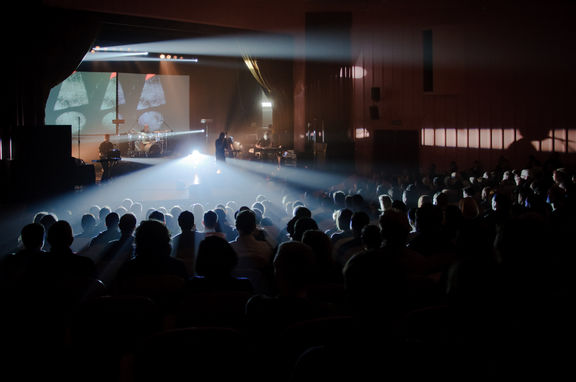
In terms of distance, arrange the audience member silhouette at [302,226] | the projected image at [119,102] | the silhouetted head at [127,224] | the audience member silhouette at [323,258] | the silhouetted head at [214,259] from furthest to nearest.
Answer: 1. the projected image at [119,102]
2. the silhouetted head at [127,224]
3. the audience member silhouette at [302,226]
4. the audience member silhouette at [323,258]
5. the silhouetted head at [214,259]

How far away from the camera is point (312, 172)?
13.1 metres

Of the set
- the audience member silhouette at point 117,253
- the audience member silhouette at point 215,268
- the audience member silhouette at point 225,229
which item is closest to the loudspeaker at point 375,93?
the audience member silhouette at point 225,229

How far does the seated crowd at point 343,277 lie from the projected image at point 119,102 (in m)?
13.6

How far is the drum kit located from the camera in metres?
18.3

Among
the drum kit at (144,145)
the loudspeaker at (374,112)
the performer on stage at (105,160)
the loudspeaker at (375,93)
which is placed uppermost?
the loudspeaker at (375,93)

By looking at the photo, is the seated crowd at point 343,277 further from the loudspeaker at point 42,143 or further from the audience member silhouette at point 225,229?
the loudspeaker at point 42,143

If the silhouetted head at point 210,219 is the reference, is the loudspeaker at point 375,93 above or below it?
above

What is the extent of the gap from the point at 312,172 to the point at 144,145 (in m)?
8.54

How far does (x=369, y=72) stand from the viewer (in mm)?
14375

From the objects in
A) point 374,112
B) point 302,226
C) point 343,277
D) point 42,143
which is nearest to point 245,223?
point 302,226

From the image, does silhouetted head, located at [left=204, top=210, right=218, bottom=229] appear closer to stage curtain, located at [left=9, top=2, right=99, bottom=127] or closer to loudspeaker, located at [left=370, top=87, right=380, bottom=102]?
stage curtain, located at [left=9, top=2, right=99, bottom=127]

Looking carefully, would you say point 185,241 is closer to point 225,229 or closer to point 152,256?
point 225,229

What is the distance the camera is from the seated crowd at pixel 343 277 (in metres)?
1.67

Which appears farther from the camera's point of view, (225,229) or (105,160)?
(105,160)
